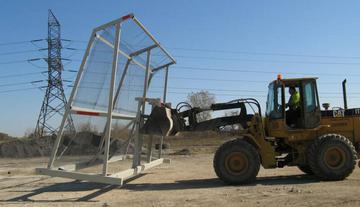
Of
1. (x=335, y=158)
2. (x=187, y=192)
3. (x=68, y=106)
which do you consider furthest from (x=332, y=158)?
(x=68, y=106)

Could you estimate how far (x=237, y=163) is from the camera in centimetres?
1196

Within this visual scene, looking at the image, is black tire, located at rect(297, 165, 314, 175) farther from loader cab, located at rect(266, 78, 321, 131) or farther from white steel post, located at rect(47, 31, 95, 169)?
white steel post, located at rect(47, 31, 95, 169)

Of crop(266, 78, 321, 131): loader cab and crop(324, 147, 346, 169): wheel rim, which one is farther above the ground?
crop(266, 78, 321, 131): loader cab

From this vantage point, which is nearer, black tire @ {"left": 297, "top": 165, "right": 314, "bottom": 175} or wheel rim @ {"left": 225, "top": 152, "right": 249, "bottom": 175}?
wheel rim @ {"left": 225, "top": 152, "right": 249, "bottom": 175}

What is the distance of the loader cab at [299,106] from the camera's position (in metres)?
12.5

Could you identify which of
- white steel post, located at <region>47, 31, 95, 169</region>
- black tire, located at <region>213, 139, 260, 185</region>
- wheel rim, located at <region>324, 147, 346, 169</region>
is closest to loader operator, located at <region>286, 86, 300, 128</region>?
wheel rim, located at <region>324, 147, 346, 169</region>

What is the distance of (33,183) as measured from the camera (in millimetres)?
13383

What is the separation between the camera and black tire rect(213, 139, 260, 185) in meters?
11.8

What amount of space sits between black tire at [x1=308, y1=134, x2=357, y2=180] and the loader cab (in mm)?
696

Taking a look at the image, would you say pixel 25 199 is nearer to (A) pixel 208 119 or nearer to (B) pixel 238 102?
(A) pixel 208 119

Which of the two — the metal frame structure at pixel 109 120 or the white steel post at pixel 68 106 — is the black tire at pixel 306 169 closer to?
the metal frame structure at pixel 109 120

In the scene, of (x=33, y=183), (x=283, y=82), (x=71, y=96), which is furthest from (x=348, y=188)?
(x=33, y=183)

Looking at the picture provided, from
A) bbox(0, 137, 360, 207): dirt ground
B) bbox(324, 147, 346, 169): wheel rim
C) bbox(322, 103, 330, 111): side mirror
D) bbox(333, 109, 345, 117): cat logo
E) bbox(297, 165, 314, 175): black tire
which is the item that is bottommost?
bbox(0, 137, 360, 207): dirt ground

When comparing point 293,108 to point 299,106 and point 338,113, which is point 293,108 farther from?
point 338,113
